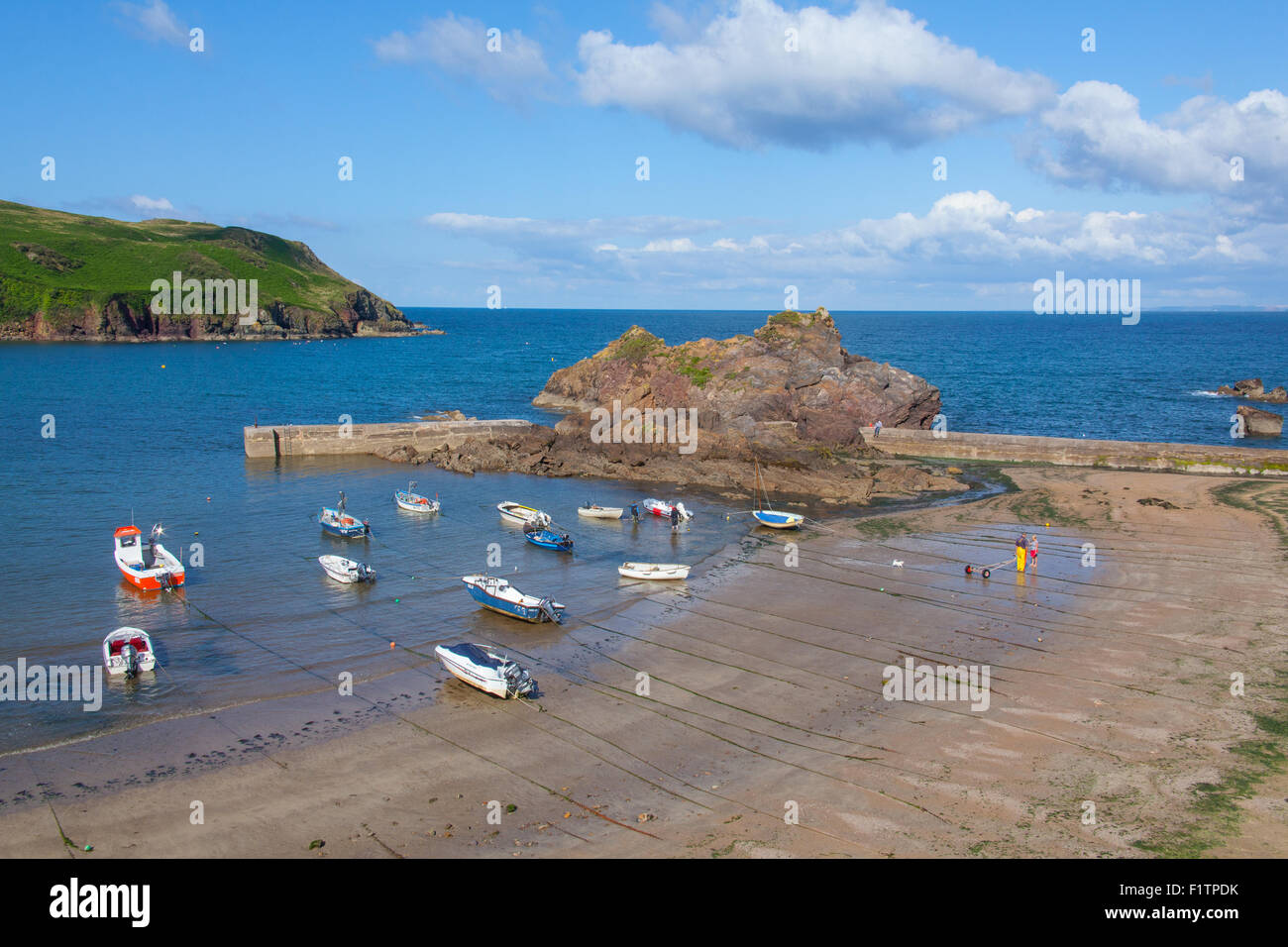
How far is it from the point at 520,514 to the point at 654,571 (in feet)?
40.3

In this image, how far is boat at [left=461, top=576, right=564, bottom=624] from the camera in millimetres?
29812

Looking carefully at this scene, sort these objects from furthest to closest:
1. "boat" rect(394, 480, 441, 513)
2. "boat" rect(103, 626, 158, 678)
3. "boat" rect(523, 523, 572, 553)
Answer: "boat" rect(394, 480, 441, 513) < "boat" rect(523, 523, 572, 553) < "boat" rect(103, 626, 158, 678)

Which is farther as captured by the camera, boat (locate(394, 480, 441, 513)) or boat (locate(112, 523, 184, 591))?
boat (locate(394, 480, 441, 513))

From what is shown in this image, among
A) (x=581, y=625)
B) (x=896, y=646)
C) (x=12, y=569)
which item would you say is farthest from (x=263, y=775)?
(x=12, y=569)

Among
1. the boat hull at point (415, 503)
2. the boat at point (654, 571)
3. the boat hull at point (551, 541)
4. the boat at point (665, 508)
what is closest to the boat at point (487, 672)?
the boat at point (654, 571)

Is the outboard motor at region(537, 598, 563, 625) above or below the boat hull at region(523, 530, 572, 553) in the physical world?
below

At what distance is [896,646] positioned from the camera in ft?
90.9

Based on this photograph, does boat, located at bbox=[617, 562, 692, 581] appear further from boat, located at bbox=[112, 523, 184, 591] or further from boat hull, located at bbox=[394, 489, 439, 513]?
boat, located at bbox=[112, 523, 184, 591]

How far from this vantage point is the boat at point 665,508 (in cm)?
4544

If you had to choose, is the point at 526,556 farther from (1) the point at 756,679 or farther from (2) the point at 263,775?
(2) the point at 263,775

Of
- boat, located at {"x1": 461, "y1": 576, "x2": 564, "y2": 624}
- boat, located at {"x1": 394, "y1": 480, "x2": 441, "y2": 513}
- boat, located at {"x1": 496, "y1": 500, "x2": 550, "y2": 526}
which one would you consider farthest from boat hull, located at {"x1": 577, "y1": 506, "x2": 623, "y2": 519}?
boat, located at {"x1": 461, "y1": 576, "x2": 564, "y2": 624}

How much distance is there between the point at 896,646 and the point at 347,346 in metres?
163

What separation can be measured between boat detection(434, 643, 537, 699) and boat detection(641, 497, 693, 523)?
21882 mm

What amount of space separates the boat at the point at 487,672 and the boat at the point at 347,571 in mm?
10618
